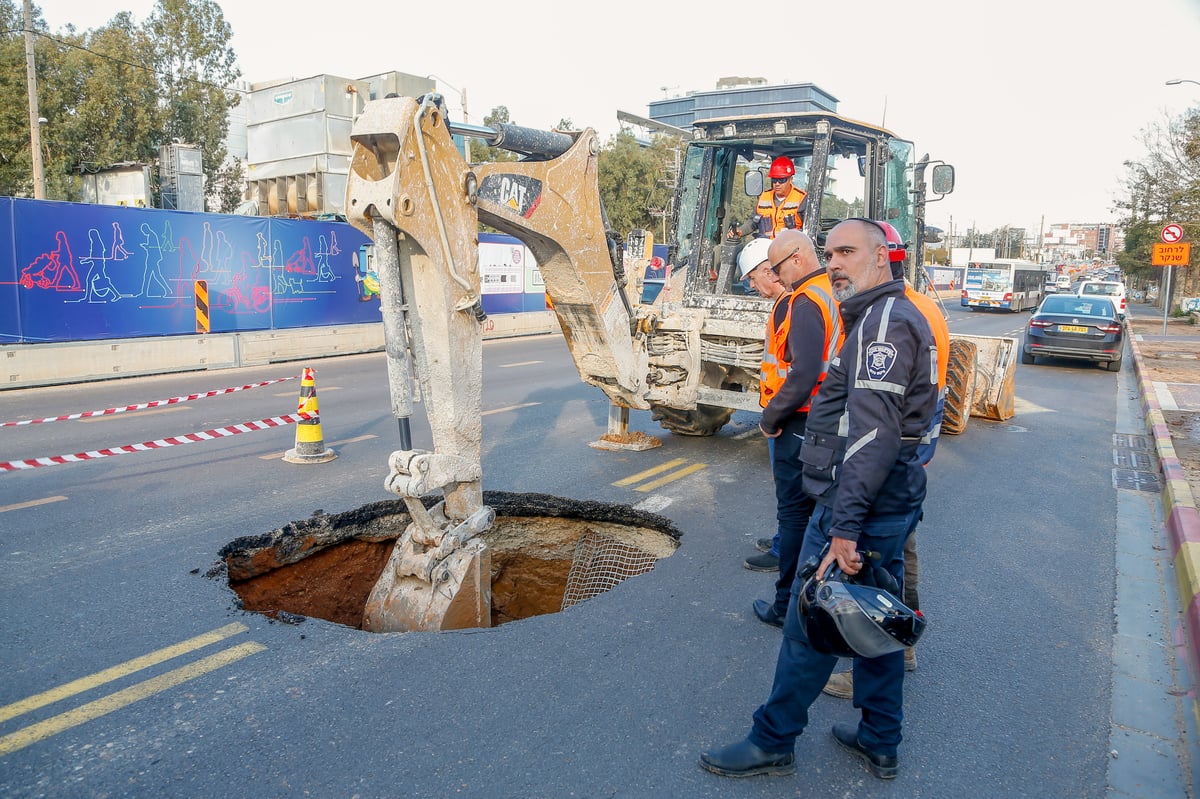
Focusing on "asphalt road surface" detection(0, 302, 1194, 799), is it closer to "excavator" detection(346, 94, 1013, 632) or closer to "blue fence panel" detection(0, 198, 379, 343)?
"excavator" detection(346, 94, 1013, 632)

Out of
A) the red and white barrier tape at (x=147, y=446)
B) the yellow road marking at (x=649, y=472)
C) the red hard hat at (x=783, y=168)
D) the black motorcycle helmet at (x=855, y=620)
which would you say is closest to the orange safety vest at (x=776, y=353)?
the black motorcycle helmet at (x=855, y=620)

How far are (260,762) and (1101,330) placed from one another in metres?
18.5

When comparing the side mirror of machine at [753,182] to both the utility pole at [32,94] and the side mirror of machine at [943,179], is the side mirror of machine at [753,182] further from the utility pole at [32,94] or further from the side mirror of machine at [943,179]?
the utility pole at [32,94]

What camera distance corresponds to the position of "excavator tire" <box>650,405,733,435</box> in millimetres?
8906

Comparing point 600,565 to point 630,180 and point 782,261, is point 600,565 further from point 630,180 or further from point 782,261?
point 630,180

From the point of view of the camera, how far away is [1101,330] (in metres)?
17.2

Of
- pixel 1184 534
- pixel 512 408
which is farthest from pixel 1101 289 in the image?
pixel 1184 534

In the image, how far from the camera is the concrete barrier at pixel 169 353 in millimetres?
12180

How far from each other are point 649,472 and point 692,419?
1.50 m

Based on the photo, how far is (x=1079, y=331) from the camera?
17.5 meters

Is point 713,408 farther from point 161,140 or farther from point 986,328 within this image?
point 161,140

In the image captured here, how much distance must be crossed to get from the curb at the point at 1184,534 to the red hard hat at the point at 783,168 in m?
4.39

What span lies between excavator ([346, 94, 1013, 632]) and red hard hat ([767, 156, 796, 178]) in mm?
215

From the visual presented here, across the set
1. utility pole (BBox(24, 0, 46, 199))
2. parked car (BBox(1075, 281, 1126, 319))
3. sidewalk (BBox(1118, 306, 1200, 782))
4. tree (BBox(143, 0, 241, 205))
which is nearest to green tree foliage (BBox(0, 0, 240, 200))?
tree (BBox(143, 0, 241, 205))
